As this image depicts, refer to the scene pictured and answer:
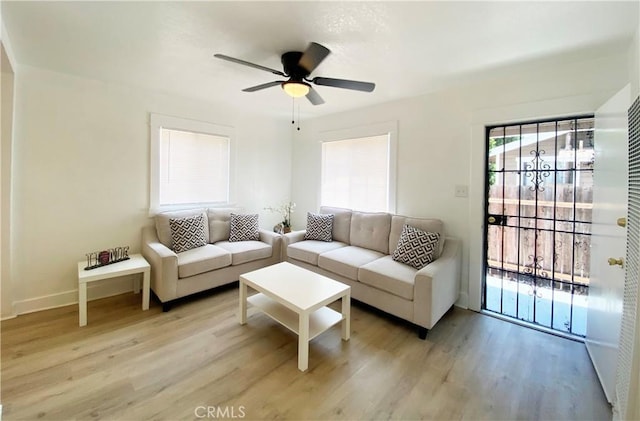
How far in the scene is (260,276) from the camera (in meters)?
2.55

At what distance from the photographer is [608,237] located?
180cm

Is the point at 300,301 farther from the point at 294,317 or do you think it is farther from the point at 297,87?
the point at 297,87

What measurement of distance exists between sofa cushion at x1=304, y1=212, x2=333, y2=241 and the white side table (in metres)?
1.99

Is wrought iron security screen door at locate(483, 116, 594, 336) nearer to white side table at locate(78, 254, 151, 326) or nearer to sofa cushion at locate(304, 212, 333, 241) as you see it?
sofa cushion at locate(304, 212, 333, 241)

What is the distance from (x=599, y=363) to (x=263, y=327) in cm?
258

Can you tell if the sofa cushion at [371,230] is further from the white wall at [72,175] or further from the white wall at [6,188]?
the white wall at [6,188]

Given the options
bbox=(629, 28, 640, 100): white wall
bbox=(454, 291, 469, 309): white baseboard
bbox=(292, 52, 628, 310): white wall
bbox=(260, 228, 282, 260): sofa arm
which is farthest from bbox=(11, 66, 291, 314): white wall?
bbox=(629, 28, 640, 100): white wall

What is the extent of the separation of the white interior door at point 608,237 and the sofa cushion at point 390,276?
1.25 meters

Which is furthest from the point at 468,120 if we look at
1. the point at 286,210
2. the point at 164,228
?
the point at 164,228

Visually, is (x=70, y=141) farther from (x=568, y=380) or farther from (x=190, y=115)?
(x=568, y=380)

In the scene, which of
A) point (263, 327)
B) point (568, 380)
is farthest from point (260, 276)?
point (568, 380)

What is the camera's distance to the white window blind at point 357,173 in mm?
3809

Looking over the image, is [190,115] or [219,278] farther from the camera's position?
[190,115]

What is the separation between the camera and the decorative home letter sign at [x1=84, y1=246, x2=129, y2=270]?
277 cm
